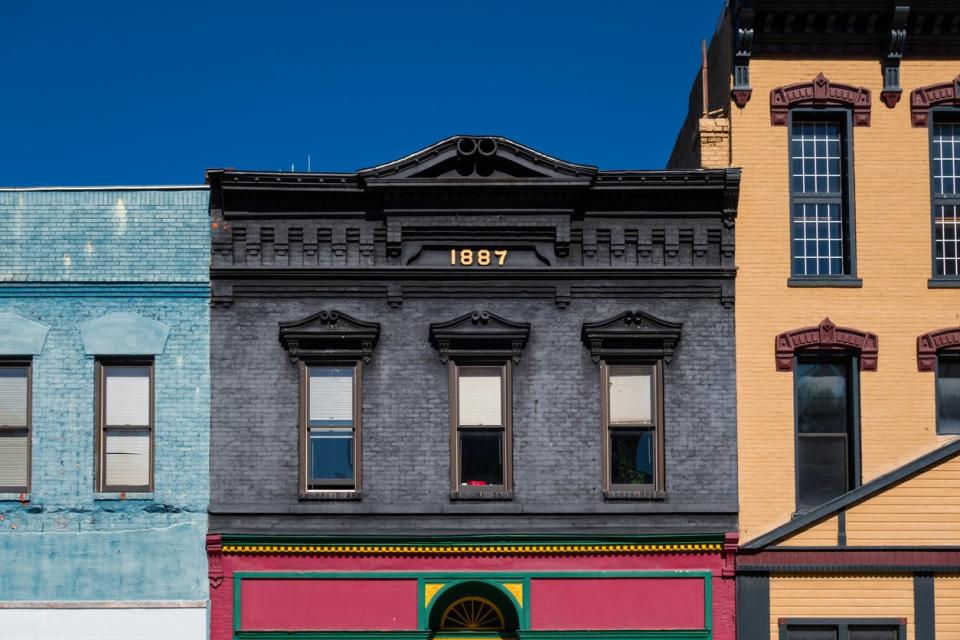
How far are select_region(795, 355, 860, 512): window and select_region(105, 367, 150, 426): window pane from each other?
930cm

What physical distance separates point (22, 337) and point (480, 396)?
257 inches

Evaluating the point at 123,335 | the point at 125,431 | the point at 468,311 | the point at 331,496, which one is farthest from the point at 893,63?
the point at 125,431

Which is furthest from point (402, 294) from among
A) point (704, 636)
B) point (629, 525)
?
point (704, 636)

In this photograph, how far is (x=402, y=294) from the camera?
622 inches

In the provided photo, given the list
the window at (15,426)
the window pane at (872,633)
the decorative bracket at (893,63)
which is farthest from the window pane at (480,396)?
the decorative bracket at (893,63)

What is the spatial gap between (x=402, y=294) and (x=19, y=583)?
21.8ft

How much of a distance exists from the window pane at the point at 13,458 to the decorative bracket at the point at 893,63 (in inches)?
526

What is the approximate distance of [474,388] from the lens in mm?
15750

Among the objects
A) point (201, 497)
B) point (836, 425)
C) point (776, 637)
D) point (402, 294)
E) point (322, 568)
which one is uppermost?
point (402, 294)

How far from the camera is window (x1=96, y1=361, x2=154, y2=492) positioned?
15.6 meters

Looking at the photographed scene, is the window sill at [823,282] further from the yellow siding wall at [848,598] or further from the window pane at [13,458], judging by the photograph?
the window pane at [13,458]

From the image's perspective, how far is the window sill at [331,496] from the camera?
15352 millimetres

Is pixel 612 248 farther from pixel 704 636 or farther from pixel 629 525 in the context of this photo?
pixel 704 636

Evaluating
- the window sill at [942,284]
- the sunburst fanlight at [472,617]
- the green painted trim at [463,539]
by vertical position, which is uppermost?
the window sill at [942,284]
